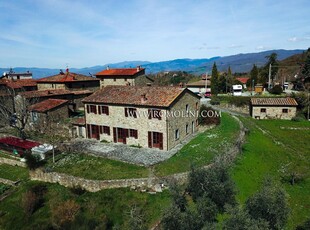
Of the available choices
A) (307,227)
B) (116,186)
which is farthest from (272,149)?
(116,186)

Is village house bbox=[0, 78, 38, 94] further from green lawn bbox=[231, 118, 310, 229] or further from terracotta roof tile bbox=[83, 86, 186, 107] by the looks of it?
green lawn bbox=[231, 118, 310, 229]

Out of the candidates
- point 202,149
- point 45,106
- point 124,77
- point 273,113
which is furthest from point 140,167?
point 124,77

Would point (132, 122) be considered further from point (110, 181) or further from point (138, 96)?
point (110, 181)

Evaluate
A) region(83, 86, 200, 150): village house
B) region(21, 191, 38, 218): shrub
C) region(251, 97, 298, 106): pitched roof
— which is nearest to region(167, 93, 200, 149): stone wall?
region(83, 86, 200, 150): village house

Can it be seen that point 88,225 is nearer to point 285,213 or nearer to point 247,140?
point 285,213

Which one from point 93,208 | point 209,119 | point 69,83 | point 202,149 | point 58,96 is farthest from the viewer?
point 69,83
